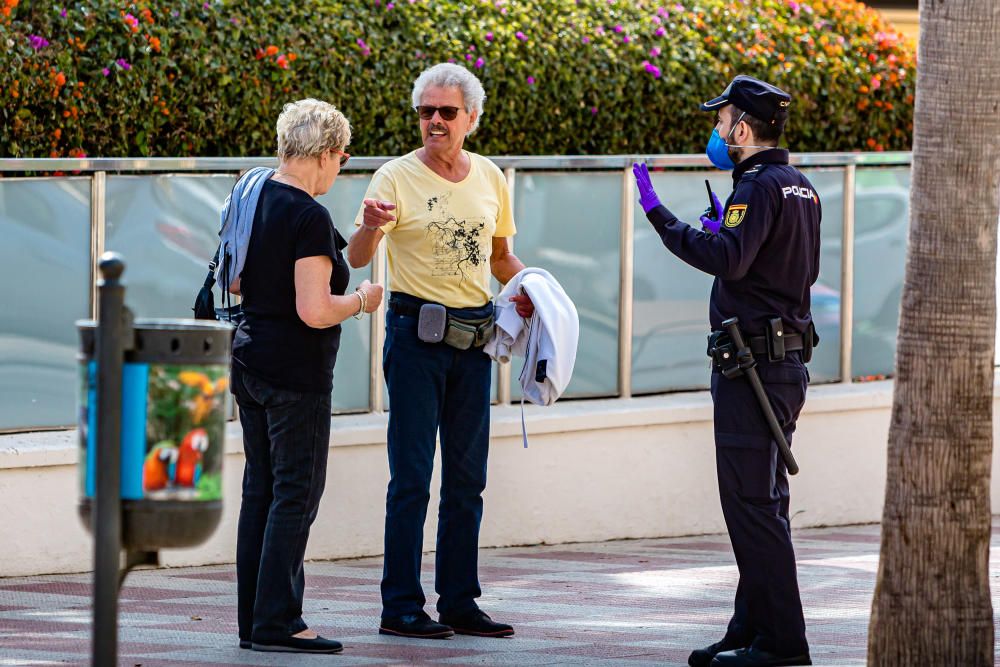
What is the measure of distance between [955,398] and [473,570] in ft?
7.02

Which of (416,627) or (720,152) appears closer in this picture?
(720,152)

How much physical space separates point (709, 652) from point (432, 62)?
4146mm

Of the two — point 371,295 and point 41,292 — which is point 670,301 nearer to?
point 41,292

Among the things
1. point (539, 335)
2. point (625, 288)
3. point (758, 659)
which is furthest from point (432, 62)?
point (758, 659)

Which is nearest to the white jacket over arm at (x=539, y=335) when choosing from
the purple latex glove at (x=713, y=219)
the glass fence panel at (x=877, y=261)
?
the purple latex glove at (x=713, y=219)

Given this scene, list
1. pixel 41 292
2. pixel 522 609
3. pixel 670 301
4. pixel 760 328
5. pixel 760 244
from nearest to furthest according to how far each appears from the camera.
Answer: pixel 760 244 → pixel 760 328 → pixel 522 609 → pixel 41 292 → pixel 670 301

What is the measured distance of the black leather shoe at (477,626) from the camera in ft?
21.7

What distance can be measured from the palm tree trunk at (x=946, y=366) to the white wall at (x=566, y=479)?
356cm

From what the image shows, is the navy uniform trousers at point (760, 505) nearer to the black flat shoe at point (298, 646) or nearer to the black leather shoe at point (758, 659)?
the black leather shoe at point (758, 659)

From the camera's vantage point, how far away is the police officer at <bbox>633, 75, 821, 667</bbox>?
5938 mm

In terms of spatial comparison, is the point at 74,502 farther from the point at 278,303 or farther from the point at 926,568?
the point at 926,568

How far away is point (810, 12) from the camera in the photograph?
11.3 metres

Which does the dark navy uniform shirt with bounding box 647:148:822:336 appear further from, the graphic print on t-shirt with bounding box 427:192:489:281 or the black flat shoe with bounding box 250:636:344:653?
the black flat shoe with bounding box 250:636:344:653

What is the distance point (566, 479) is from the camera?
29.6ft
